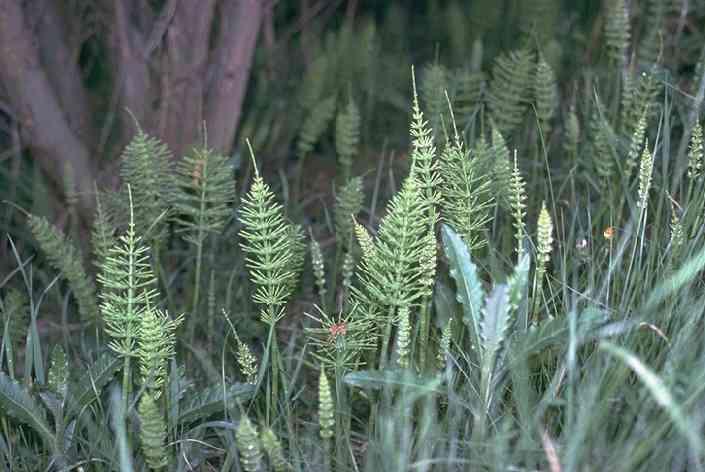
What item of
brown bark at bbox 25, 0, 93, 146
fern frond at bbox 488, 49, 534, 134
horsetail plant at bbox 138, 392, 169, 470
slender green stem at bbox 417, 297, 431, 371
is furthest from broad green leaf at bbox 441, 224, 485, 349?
brown bark at bbox 25, 0, 93, 146

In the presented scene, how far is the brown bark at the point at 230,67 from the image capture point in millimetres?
2191

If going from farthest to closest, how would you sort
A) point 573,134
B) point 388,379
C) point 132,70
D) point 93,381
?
point 132,70 → point 573,134 → point 93,381 → point 388,379

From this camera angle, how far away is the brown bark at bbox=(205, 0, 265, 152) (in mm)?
2191

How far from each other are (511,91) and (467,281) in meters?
0.76

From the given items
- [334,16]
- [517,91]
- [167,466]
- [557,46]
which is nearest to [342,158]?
[517,91]

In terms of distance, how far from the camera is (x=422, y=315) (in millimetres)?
1584

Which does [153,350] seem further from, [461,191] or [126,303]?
[461,191]

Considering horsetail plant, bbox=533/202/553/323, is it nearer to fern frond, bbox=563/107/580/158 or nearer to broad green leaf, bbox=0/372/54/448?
fern frond, bbox=563/107/580/158

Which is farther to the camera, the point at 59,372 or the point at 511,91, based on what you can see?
the point at 511,91

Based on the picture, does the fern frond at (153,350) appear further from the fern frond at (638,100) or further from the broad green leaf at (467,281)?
the fern frond at (638,100)

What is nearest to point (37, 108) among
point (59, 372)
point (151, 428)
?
point (59, 372)

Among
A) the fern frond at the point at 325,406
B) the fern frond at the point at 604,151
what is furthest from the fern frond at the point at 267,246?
the fern frond at the point at 604,151

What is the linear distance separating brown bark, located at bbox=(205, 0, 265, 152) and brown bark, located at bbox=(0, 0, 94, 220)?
287mm

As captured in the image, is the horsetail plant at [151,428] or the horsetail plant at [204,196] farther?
the horsetail plant at [204,196]
